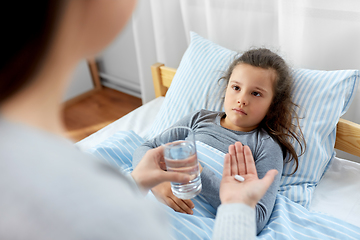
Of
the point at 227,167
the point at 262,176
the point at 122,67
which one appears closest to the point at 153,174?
A: the point at 227,167

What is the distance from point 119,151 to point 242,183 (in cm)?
68

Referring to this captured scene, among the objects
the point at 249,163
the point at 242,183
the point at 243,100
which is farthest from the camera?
the point at 243,100

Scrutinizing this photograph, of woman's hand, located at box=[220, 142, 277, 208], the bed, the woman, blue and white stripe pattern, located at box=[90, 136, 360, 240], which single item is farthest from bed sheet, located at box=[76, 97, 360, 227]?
the woman

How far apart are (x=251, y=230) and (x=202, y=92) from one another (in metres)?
0.89

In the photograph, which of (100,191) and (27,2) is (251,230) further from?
Answer: (27,2)

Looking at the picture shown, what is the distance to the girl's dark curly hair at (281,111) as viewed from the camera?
46.2 inches

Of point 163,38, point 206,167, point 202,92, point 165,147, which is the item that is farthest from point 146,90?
point 165,147

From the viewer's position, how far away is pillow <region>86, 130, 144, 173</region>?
1.29m

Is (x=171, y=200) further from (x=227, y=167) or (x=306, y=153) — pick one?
(x=306, y=153)

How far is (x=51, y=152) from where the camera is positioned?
38cm

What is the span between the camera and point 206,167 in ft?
3.68

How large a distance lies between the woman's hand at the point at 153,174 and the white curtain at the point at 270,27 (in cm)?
55

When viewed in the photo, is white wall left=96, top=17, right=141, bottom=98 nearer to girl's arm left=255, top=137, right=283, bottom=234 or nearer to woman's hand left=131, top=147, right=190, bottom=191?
girl's arm left=255, top=137, right=283, bottom=234

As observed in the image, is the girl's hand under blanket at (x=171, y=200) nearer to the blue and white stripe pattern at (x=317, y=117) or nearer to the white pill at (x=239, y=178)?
the white pill at (x=239, y=178)
